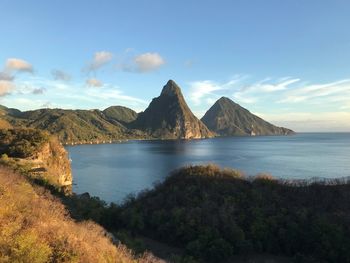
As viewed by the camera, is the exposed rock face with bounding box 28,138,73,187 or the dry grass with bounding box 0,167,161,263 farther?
the exposed rock face with bounding box 28,138,73,187

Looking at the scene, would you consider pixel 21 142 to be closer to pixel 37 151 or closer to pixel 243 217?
pixel 37 151

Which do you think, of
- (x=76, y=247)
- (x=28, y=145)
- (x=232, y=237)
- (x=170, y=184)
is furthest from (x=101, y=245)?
(x=28, y=145)

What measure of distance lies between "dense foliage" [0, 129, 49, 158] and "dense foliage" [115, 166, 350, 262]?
4653cm

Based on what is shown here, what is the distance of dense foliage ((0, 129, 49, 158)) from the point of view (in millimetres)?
79062

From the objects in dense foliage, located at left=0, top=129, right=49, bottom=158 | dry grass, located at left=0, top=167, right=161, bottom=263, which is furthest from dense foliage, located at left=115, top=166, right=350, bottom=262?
dense foliage, located at left=0, top=129, right=49, bottom=158

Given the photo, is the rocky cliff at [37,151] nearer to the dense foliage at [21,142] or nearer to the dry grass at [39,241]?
the dense foliage at [21,142]

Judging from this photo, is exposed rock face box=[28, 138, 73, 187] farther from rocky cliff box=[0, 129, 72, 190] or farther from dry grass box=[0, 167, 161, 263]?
dry grass box=[0, 167, 161, 263]

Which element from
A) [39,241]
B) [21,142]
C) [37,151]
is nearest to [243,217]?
[39,241]

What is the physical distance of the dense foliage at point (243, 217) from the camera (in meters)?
30.4

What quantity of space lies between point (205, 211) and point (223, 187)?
5413mm

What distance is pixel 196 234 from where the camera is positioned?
105 ft

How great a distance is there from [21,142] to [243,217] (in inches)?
2515

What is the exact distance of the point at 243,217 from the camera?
3397cm

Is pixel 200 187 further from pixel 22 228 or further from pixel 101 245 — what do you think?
pixel 22 228
